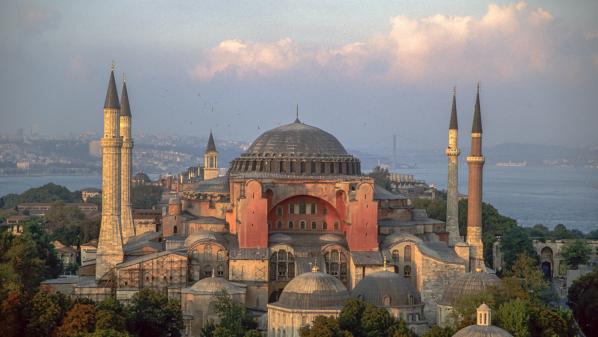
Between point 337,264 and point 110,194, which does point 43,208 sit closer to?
point 110,194

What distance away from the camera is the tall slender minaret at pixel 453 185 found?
57.4m

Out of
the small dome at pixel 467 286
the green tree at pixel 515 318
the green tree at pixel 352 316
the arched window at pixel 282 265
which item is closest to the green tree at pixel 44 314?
→ the green tree at pixel 352 316

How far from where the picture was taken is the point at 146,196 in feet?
338

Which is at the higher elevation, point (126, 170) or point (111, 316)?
point (126, 170)

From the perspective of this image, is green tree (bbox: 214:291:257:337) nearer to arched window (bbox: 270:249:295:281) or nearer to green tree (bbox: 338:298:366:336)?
green tree (bbox: 338:298:366:336)

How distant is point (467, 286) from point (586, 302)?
1016cm

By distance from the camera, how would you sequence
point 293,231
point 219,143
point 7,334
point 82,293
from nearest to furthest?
point 7,334, point 82,293, point 293,231, point 219,143

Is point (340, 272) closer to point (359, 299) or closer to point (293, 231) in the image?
point (293, 231)

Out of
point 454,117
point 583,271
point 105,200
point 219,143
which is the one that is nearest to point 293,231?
point 105,200

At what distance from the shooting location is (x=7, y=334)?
127ft

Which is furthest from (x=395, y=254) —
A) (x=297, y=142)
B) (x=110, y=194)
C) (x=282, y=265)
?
(x=110, y=194)

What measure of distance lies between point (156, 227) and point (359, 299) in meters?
19.8


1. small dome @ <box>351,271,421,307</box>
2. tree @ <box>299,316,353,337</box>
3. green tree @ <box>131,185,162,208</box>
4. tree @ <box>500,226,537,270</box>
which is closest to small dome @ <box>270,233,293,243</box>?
small dome @ <box>351,271,421,307</box>

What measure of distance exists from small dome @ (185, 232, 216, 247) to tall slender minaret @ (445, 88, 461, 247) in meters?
11.0
